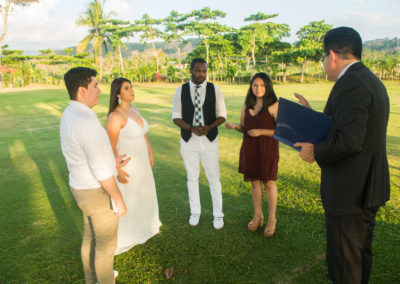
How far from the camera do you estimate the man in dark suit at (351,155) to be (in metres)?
1.75

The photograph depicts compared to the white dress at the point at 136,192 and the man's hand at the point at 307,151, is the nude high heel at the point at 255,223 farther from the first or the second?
the man's hand at the point at 307,151

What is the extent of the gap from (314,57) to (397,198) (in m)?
37.5

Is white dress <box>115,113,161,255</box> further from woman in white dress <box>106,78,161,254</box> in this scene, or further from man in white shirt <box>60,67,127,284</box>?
man in white shirt <box>60,67,127,284</box>

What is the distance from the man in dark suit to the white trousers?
1.66m

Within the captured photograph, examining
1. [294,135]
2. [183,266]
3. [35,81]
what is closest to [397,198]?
[294,135]

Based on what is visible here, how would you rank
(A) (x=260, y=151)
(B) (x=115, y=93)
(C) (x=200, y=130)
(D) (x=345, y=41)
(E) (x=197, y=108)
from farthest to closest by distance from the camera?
1. (E) (x=197, y=108)
2. (C) (x=200, y=130)
3. (A) (x=260, y=151)
4. (B) (x=115, y=93)
5. (D) (x=345, y=41)

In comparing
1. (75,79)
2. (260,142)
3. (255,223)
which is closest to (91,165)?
(75,79)

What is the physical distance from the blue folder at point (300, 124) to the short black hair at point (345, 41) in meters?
0.45

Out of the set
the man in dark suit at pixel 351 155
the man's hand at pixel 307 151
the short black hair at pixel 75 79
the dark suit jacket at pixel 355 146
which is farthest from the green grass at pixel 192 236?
the short black hair at pixel 75 79

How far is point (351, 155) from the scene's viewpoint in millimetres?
1875

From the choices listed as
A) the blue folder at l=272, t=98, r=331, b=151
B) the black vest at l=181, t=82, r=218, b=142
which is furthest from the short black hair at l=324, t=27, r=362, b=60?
the black vest at l=181, t=82, r=218, b=142

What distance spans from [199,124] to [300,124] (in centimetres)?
170

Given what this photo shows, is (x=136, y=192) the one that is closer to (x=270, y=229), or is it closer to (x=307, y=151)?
(x=270, y=229)

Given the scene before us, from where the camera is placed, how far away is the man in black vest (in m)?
3.60
